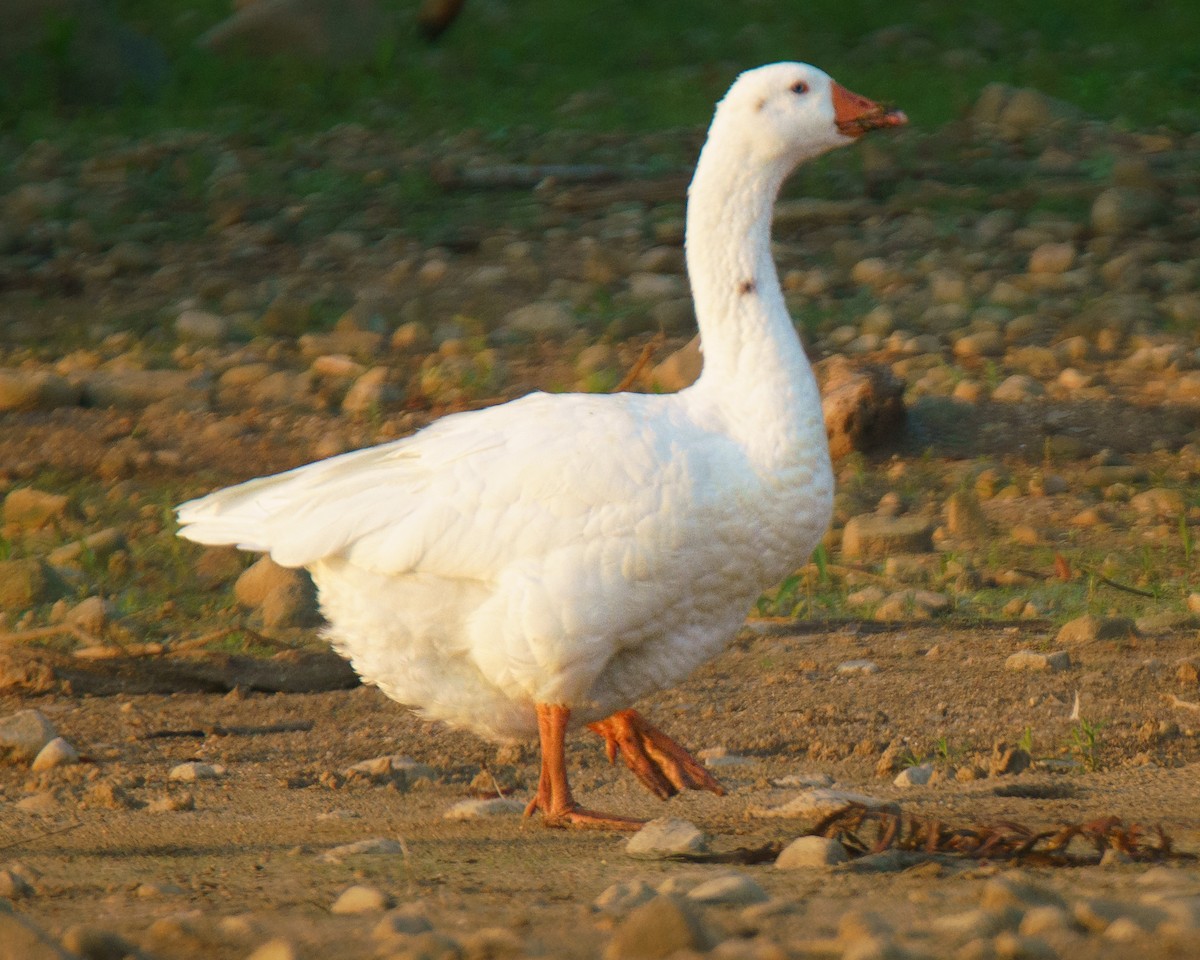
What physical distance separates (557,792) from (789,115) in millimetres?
1974

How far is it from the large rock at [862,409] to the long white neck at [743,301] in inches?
121

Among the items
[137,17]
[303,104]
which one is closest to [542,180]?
[303,104]

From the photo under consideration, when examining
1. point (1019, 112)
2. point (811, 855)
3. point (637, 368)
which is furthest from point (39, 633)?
point (1019, 112)

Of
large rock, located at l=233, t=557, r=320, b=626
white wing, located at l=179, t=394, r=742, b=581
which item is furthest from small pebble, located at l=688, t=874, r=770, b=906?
large rock, located at l=233, t=557, r=320, b=626

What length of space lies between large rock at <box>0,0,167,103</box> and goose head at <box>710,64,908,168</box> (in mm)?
10606

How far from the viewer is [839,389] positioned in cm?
826

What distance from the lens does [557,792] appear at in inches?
182

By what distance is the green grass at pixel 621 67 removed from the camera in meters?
13.8

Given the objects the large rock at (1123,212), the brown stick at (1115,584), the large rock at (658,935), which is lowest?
the brown stick at (1115,584)

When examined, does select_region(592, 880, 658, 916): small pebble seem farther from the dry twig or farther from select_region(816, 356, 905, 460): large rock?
select_region(816, 356, 905, 460): large rock

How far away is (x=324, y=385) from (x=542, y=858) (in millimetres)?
5348

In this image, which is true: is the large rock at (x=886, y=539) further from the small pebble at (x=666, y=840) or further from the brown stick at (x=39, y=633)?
the small pebble at (x=666, y=840)

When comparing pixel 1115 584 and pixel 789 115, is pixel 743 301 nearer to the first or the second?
pixel 789 115

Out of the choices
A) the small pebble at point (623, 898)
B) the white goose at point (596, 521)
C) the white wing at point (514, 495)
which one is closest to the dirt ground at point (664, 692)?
the small pebble at point (623, 898)
